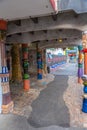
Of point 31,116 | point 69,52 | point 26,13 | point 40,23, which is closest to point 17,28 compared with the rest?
point 40,23

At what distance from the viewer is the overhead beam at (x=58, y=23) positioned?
7.34 meters

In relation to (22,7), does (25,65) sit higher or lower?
lower

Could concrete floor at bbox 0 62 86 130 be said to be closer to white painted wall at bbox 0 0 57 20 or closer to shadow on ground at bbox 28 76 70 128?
shadow on ground at bbox 28 76 70 128

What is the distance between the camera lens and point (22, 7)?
5.20 meters

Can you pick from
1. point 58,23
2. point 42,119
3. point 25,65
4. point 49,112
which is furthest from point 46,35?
point 42,119

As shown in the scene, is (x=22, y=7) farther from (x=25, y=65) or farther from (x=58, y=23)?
(x=25, y=65)

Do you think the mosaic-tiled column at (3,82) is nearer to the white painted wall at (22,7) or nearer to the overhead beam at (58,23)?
the overhead beam at (58,23)

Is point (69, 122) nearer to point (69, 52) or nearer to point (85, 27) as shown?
point (85, 27)

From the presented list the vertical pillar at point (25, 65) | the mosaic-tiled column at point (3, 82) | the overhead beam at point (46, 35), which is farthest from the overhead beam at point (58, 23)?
the vertical pillar at point (25, 65)

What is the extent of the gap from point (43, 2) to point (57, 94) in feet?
20.8

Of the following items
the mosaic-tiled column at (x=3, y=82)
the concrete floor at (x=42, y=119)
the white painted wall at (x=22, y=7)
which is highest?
the white painted wall at (x=22, y=7)

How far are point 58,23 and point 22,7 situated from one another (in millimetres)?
2498

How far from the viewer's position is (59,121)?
6.36m

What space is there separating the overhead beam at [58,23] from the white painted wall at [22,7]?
1.59 metres
